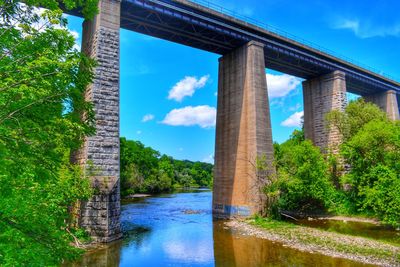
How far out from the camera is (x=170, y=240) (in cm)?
1966

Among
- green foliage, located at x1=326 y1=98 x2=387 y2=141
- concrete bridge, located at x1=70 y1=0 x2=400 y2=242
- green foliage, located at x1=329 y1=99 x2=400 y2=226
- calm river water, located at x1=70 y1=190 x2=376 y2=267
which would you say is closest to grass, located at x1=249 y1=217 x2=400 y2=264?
calm river water, located at x1=70 y1=190 x2=376 y2=267

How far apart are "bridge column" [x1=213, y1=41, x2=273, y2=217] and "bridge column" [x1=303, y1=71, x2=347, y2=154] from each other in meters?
12.3

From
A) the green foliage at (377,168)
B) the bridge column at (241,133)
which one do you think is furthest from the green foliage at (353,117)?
the bridge column at (241,133)

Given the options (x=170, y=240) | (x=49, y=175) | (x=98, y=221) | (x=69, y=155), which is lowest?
(x=170, y=240)

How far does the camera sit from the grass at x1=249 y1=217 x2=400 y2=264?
51.6 ft

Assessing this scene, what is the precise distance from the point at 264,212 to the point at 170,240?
10.3 meters

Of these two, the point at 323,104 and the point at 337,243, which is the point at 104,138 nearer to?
the point at 337,243

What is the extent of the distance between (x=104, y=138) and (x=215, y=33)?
51.3 feet

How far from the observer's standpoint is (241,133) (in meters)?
28.5

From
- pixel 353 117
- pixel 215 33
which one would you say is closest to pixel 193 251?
pixel 215 33

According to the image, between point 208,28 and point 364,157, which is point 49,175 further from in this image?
point 364,157

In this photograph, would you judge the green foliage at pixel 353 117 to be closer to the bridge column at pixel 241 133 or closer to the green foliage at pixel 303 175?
the green foliage at pixel 303 175

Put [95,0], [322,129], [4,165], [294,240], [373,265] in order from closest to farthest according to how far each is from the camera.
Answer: [4,165]
[95,0]
[373,265]
[294,240]
[322,129]

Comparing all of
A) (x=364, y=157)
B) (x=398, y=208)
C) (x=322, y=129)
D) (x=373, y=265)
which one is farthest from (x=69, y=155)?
(x=322, y=129)
